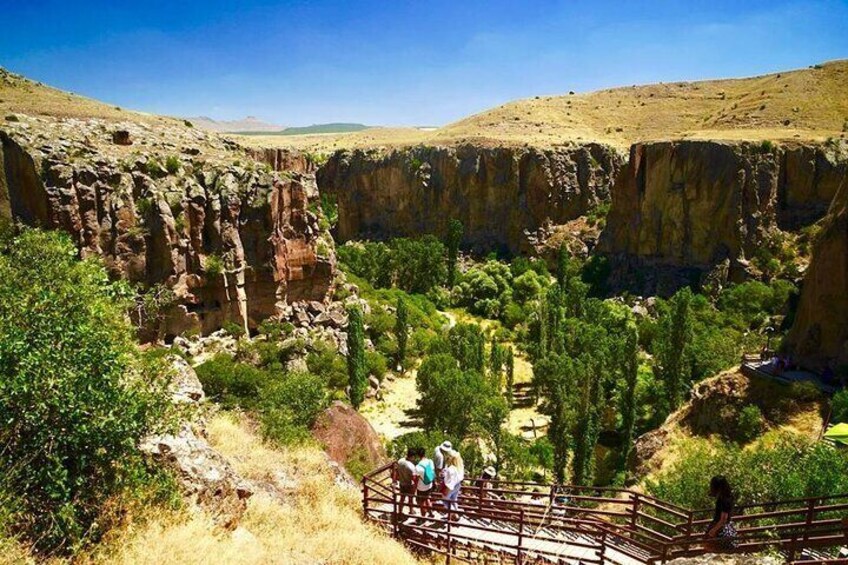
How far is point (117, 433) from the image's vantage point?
28.9 ft

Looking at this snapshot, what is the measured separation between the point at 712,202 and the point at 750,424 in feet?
144

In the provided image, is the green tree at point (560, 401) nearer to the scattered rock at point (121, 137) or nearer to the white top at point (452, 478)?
the white top at point (452, 478)

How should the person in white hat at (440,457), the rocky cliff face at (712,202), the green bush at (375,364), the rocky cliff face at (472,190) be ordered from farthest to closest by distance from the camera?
the rocky cliff face at (472,190)
the rocky cliff face at (712,202)
the green bush at (375,364)
the person in white hat at (440,457)

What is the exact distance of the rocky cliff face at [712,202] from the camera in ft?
206

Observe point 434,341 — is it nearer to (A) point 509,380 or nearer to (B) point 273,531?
(A) point 509,380

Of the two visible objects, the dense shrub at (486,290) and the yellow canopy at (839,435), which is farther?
the dense shrub at (486,290)

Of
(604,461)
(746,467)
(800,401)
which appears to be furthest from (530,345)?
(746,467)

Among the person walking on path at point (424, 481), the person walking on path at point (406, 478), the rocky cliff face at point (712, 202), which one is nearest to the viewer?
the person walking on path at point (406, 478)

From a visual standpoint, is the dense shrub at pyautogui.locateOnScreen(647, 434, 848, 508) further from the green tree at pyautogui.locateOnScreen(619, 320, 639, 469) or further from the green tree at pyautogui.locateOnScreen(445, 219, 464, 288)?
the green tree at pyautogui.locateOnScreen(445, 219, 464, 288)

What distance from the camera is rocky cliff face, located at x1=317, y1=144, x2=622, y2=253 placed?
87312 millimetres

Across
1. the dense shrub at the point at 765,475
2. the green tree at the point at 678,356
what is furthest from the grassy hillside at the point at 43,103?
the green tree at the point at 678,356

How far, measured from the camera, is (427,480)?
1260 cm

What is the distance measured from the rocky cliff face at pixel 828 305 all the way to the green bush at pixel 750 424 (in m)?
6.73

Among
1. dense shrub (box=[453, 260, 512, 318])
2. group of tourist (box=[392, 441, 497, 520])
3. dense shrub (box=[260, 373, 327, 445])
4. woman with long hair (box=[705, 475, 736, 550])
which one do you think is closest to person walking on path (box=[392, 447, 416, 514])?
group of tourist (box=[392, 441, 497, 520])
